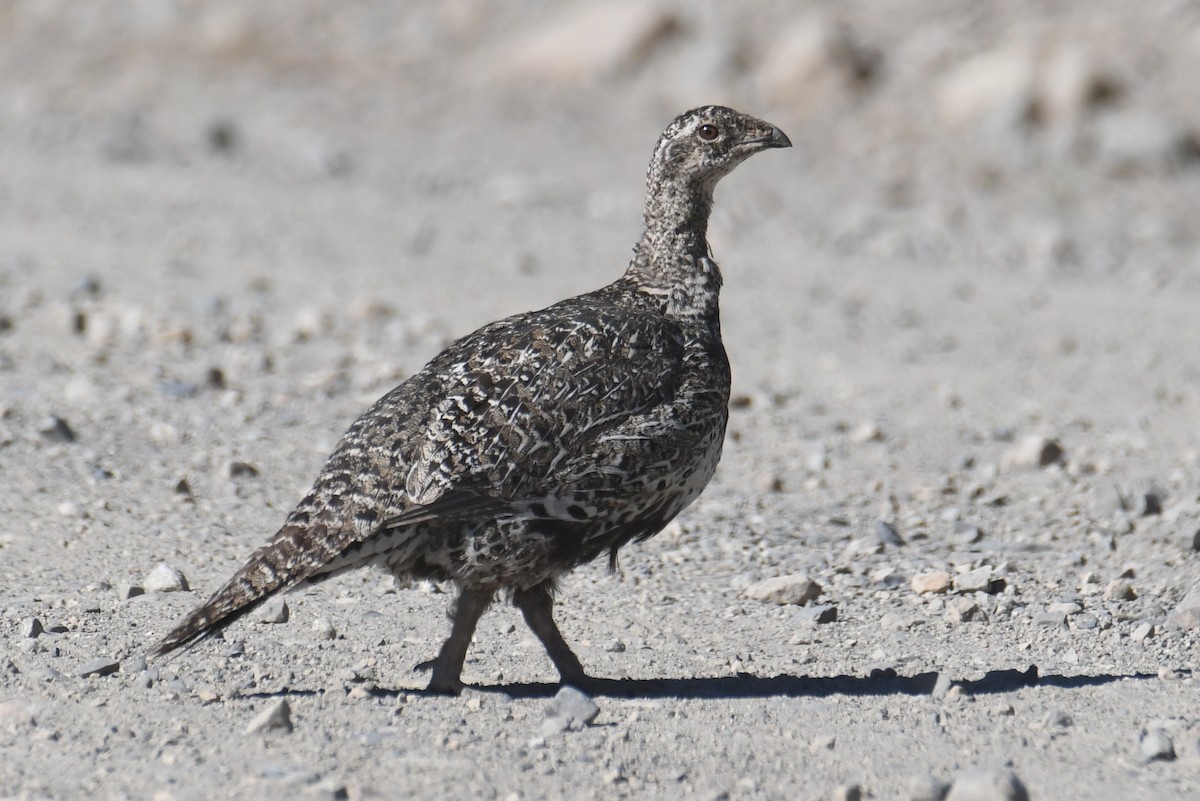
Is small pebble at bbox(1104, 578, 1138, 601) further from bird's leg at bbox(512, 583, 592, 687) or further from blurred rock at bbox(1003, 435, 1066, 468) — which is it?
bird's leg at bbox(512, 583, 592, 687)

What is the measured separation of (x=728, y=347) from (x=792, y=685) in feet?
20.5

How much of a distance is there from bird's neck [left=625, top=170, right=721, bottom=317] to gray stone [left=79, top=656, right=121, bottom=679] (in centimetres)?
238

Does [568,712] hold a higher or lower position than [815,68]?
lower

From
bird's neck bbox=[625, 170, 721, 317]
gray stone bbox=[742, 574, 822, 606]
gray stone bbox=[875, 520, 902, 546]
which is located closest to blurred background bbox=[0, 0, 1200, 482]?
gray stone bbox=[875, 520, 902, 546]

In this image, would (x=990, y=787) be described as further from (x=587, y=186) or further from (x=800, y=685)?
(x=587, y=186)

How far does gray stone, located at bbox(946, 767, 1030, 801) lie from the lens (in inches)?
185

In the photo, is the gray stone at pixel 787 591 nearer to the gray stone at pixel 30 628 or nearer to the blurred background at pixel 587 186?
the gray stone at pixel 30 628

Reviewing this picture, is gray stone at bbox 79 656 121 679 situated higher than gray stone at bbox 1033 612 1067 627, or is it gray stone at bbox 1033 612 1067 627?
gray stone at bbox 79 656 121 679

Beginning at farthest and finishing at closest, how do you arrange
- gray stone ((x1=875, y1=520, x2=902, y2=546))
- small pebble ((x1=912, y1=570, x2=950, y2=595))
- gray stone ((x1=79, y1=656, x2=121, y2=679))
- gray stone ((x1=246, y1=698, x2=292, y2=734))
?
gray stone ((x1=875, y1=520, x2=902, y2=546)) < small pebble ((x1=912, y1=570, x2=950, y2=595)) < gray stone ((x1=79, y1=656, x2=121, y2=679)) < gray stone ((x1=246, y1=698, x2=292, y2=734))

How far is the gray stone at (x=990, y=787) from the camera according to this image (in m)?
4.70

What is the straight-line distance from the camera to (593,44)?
20781 mm

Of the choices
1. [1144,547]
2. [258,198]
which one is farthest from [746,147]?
[258,198]

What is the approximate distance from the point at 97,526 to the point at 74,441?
135cm

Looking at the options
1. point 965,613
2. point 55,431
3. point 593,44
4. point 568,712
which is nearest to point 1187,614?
point 965,613
